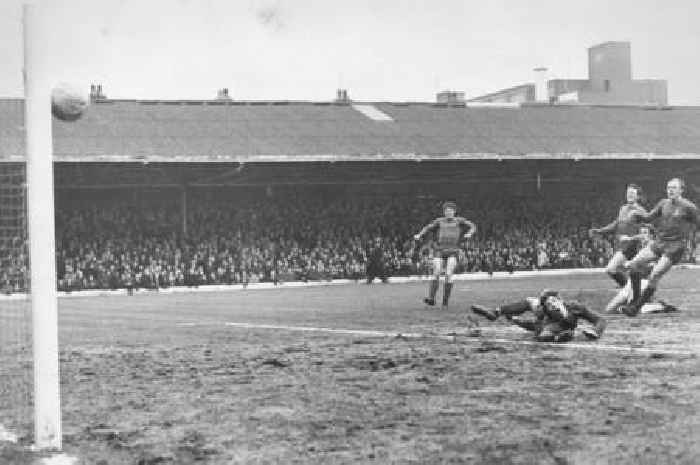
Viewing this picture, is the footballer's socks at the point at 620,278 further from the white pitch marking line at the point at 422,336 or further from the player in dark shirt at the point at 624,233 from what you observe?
the white pitch marking line at the point at 422,336

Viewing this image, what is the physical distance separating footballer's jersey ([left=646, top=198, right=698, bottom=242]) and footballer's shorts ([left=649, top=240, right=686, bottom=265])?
0.15 feet

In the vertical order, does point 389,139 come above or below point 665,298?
above

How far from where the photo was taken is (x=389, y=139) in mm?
31641

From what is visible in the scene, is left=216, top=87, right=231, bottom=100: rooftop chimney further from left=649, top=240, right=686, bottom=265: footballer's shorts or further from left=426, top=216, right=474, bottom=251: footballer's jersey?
left=649, top=240, right=686, bottom=265: footballer's shorts

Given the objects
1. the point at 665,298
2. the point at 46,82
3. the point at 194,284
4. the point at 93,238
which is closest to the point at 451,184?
the point at 194,284

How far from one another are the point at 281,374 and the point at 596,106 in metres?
33.9

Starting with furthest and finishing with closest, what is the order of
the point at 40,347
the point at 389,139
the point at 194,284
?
the point at 389,139
the point at 194,284
the point at 40,347

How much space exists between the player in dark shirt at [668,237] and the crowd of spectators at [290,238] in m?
17.4

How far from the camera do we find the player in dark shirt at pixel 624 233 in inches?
559

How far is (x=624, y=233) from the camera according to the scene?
47.9 ft

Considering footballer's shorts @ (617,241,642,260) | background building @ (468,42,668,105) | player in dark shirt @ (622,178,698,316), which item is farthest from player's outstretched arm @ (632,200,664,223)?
background building @ (468,42,668,105)

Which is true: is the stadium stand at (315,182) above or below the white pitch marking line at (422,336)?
above

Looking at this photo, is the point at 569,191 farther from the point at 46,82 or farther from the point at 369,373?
the point at 46,82

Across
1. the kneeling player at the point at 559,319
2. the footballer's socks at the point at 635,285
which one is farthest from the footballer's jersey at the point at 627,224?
the kneeling player at the point at 559,319
